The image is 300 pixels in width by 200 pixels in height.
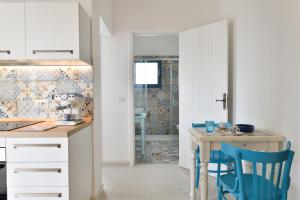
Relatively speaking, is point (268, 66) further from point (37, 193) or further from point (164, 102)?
point (164, 102)

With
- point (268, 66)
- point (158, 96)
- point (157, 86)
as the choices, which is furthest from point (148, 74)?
point (268, 66)

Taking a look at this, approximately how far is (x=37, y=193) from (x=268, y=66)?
222cm

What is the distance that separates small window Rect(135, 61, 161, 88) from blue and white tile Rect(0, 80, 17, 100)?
3.75 m

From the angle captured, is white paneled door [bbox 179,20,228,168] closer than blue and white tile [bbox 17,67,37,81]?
No

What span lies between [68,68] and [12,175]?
116cm

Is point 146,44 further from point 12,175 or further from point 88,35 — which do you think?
point 12,175

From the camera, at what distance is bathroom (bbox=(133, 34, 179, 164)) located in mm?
6160

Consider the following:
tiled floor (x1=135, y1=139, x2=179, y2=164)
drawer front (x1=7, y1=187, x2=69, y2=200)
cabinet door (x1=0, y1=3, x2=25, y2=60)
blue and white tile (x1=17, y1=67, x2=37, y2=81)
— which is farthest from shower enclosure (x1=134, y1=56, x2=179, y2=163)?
drawer front (x1=7, y1=187, x2=69, y2=200)

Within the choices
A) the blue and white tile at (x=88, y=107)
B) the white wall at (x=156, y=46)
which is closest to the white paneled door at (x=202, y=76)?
the blue and white tile at (x=88, y=107)

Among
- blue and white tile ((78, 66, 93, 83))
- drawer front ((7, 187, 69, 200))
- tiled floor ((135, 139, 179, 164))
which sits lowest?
tiled floor ((135, 139, 179, 164))

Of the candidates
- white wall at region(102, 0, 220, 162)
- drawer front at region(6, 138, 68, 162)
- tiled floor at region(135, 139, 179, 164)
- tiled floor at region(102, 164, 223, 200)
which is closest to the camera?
drawer front at region(6, 138, 68, 162)

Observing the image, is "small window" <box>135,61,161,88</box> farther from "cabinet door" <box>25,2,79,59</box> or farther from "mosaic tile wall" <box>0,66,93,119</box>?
"cabinet door" <box>25,2,79,59</box>

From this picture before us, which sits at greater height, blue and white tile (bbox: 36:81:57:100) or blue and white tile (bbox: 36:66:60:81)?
blue and white tile (bbox: 36:66:60:81)

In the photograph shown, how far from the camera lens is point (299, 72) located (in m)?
1.92
